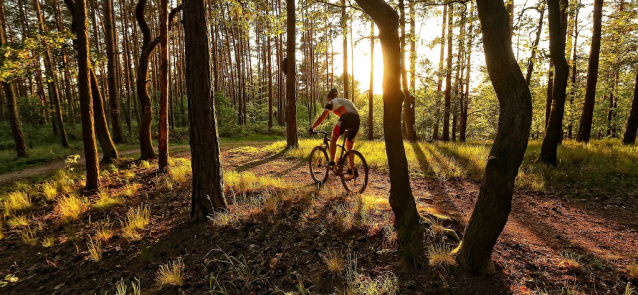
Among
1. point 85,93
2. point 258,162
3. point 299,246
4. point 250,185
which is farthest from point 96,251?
point 258,162

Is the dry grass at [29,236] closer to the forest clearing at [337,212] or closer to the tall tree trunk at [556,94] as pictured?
the forest clearing at [337,212]

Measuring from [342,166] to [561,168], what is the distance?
21.4ft

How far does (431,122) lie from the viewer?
49.8 feet

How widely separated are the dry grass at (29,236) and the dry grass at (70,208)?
0.43m

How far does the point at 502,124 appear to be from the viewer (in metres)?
2.59

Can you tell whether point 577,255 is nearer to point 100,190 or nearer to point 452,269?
point 452,269

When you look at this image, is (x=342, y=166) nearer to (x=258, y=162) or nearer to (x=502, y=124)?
(x=502, y=124)

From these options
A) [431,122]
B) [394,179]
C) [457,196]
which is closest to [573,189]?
[457,196]

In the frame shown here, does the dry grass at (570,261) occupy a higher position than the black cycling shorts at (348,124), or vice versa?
the black cycling shorts at (348,124)

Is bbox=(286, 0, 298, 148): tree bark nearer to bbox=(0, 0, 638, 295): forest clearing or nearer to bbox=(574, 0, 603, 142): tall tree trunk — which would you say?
bbox=(0, 0, 638, 295): forest clearing

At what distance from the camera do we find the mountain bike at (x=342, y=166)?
584cm

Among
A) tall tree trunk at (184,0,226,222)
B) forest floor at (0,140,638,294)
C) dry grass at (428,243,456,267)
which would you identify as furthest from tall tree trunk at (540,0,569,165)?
tall tree trunk at (184,0,226,222)

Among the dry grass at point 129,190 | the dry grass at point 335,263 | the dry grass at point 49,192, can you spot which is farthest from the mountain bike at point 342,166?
the dry grass at point 49,192

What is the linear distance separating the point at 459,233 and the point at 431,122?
41.3 ft
